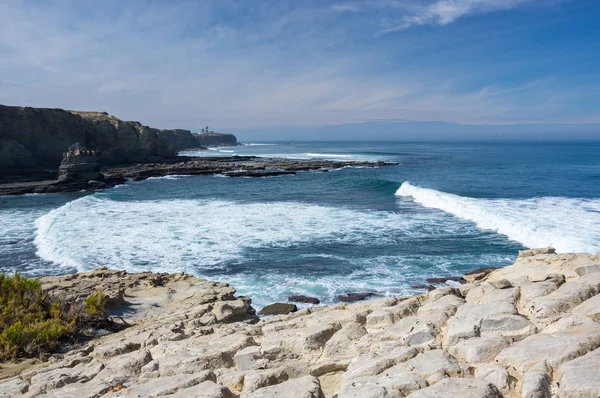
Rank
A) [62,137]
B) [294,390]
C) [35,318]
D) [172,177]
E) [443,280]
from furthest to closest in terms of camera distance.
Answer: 1. [62,137]
2. [172,177]
3. [443,280]
4. [35,318]
5. [294,390]

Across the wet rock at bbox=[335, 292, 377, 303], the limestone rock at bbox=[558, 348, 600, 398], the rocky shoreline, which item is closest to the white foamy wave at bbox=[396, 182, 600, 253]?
the wet rock at bbox=[335, 292, 377, 303]

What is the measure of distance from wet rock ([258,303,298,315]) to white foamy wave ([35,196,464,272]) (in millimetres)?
4733

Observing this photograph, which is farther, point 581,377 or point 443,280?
point 443,280

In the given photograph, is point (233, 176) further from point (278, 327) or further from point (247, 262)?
point (278, 327)

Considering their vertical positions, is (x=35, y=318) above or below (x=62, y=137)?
below

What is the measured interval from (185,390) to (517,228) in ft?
60.2

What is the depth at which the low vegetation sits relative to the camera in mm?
7129

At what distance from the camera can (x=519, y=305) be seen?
582 centimetres

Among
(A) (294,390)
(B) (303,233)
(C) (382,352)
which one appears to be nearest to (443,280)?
(B) (303,233)

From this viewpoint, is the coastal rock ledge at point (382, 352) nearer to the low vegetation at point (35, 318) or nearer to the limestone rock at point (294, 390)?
the limestone rock at point (294, 390)

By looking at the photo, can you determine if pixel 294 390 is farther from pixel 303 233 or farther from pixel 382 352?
pixel 303 233

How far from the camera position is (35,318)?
7961 millimetres

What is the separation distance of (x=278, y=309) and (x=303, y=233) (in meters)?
9.23

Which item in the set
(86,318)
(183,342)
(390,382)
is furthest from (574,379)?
(86,318)
